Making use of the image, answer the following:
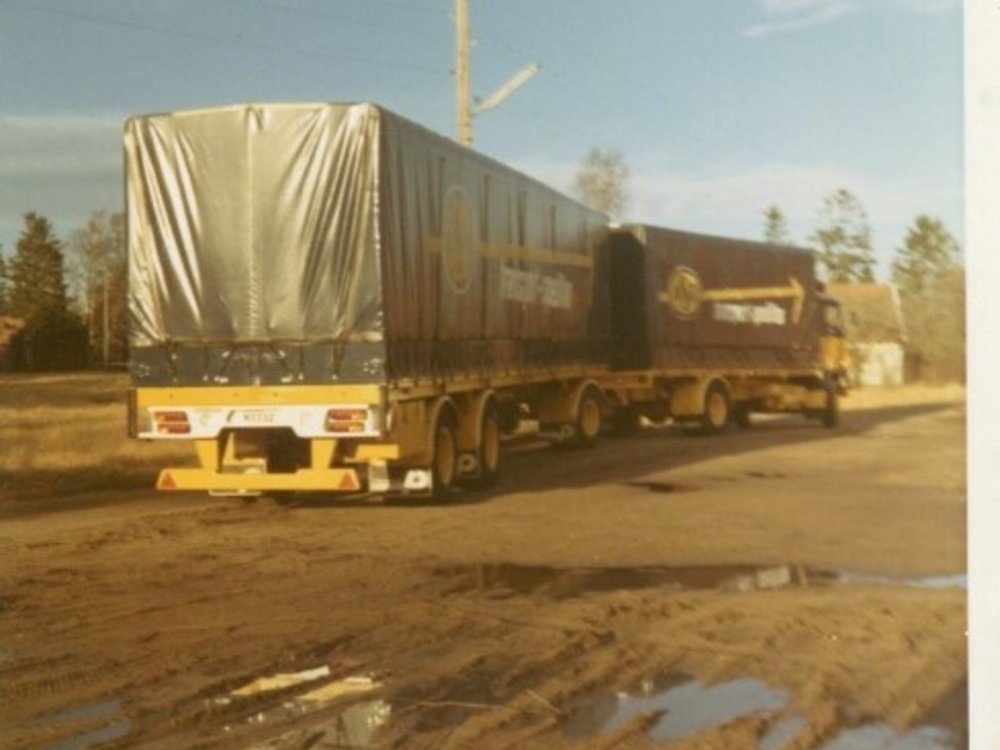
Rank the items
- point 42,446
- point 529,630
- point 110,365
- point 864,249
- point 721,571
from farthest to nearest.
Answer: point 42,446
point 110,365
point 721,571
point 864,249
point 529,630

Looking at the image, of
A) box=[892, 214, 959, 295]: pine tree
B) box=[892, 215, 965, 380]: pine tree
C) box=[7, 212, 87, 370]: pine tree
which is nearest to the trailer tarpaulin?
box=[7, 212, 87, 370]: pine tree

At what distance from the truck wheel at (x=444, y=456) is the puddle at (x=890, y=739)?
6.65 metres

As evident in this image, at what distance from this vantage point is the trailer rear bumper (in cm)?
975

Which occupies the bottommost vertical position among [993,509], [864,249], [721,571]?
[721,571]

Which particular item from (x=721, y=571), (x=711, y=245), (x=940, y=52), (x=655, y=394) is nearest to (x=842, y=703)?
(x=940, y=52)

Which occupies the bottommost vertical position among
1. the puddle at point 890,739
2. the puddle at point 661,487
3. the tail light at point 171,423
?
the puddle at point 890,739

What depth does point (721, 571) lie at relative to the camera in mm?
7680

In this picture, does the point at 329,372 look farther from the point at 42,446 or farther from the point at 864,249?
the point at 42,446

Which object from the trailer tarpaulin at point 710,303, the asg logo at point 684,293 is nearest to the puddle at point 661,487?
the trailer tarpaulin at point 710,303

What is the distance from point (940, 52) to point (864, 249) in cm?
236

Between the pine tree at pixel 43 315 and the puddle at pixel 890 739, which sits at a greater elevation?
the pine tree at pixel 43 315

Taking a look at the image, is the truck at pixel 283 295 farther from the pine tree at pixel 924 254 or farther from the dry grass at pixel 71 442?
the pine tree at pixel 924 254

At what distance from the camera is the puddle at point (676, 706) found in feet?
14.8

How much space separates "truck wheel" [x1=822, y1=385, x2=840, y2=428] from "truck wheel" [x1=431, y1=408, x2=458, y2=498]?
11.9m
